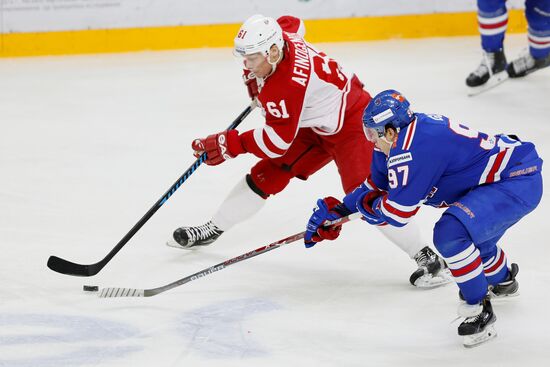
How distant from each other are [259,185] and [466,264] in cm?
109

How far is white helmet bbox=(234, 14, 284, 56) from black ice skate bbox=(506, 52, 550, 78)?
3.42m

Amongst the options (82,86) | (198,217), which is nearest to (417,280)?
(198,217)

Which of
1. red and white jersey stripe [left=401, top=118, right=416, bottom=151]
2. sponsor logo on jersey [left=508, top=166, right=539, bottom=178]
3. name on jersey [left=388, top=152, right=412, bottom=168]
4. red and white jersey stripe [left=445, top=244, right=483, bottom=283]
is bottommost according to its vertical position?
red and white jersey stripe [left=445, top=244, right=483, bottom=283]

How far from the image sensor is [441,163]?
9.25 feet

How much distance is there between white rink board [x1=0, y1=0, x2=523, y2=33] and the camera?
7230 millimetres

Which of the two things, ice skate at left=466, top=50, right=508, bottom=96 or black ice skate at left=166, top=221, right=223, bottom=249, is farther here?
ice skate at left=466, top=50, right=508, bottom=96

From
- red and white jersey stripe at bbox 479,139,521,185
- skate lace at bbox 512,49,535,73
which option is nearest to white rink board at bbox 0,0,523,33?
skate lace at bbox 512,49,535,73

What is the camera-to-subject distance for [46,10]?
723 centimetres

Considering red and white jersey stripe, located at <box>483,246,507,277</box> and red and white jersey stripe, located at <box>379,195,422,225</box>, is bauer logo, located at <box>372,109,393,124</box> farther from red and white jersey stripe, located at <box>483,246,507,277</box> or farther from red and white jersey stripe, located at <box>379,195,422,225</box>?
red and white jersey stripe, located at <box>483,246,507,277</box>

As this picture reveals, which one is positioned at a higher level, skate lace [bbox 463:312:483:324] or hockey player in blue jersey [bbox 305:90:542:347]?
hockey player in blue jersey [bbox 305:90:542:347]

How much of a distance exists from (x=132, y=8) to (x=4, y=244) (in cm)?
387

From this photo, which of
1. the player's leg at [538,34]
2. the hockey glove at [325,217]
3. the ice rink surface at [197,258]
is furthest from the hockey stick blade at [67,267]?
the player's leg at [538,34]

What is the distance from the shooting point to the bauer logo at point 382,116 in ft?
9.21

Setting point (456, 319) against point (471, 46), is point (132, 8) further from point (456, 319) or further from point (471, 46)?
point (456, 319)
